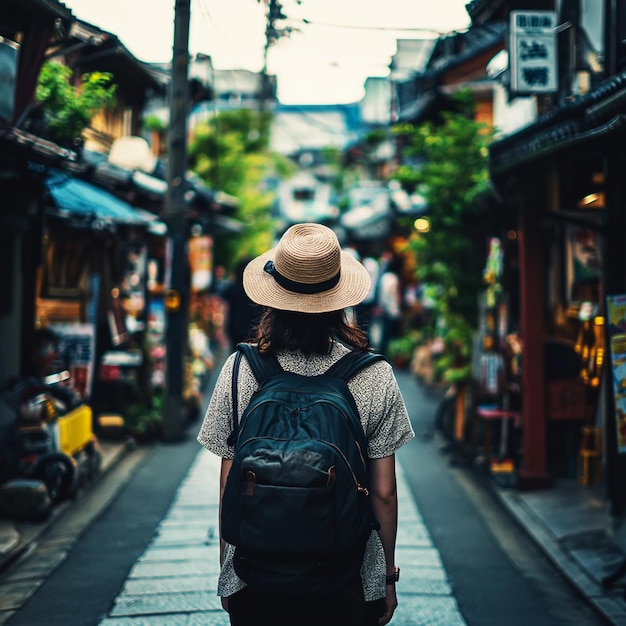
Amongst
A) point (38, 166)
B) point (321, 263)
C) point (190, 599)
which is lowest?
point (190, 599)

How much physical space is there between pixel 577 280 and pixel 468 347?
2.70 meters

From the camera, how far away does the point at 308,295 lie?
3.46m

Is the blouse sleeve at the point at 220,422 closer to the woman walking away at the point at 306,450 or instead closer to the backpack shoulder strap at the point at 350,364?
the woman walking away at the point at 306,450

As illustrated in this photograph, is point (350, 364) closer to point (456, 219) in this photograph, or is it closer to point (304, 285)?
point (304, 285)

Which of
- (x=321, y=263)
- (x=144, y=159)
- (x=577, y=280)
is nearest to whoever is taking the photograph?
(x=321, y=263)

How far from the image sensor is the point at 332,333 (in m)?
3.49

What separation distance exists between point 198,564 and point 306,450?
4608 millimetres

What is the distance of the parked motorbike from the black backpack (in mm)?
5792

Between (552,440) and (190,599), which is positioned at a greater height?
(552,440)

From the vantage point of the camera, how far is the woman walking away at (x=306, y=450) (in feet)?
9.77

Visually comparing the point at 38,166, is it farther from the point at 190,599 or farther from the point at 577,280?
the point at 577,280

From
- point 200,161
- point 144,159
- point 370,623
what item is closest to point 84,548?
point 370,623

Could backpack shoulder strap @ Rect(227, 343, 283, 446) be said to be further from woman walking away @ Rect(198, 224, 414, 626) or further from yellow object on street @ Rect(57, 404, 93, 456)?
yellow object on street @ Rect(57, 404, 93, 456)

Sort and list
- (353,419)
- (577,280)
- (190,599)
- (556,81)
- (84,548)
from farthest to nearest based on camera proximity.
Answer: (577,280)
(556,81)
(84,548)
(190,599)
(353,419)
